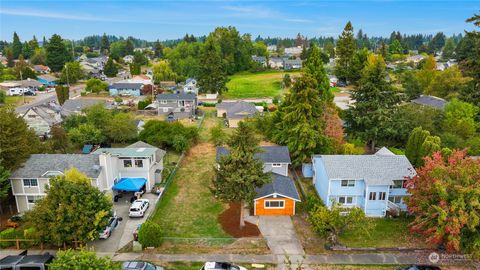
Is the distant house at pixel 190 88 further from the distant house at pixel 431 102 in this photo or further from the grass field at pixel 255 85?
the distant house at pixel 431 102

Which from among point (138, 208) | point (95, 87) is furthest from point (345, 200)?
point (95, 87)

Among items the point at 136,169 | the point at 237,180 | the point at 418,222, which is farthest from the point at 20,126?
the point at 418,222

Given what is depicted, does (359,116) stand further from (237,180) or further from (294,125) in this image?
(237,180)

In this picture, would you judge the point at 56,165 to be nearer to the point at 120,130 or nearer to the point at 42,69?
the point at 120,130

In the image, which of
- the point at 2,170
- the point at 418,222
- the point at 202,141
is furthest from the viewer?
the point at 202,141

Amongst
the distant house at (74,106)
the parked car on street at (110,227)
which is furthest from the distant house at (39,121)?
the parked car on street at (110,227)

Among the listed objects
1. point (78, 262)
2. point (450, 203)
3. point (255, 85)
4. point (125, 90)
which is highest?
point (450, 203)
